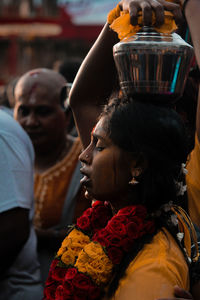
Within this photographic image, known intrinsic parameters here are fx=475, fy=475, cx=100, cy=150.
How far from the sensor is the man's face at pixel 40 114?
3.76 metres

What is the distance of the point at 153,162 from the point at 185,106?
1.70 ft

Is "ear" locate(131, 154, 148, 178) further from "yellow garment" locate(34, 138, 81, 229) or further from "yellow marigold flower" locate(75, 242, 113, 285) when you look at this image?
"yellow garment" locate(34, 138, 81, 229)

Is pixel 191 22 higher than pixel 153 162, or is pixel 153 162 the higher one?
pixel 191 22

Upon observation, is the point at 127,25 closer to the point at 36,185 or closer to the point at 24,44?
the point at 36,185

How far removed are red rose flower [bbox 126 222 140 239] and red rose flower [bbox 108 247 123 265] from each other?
7 cm

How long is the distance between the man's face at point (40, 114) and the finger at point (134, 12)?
2.16m

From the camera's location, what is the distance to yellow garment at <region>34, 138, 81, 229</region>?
364 cm

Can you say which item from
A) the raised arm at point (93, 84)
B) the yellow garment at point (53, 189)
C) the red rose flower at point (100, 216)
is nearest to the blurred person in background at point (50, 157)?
the yellow garment at point (53, 189)

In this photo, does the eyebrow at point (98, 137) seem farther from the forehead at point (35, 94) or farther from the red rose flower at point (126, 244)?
the forehead at point (35, 94)

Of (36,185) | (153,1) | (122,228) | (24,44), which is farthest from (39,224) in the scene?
(24,44)

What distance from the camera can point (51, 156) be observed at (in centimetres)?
394

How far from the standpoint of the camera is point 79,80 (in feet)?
6.89

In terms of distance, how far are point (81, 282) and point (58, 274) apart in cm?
17

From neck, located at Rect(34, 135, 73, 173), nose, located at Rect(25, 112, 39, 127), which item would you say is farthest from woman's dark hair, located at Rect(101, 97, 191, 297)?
neck, located at Rect(34, 135, 73, 173)
